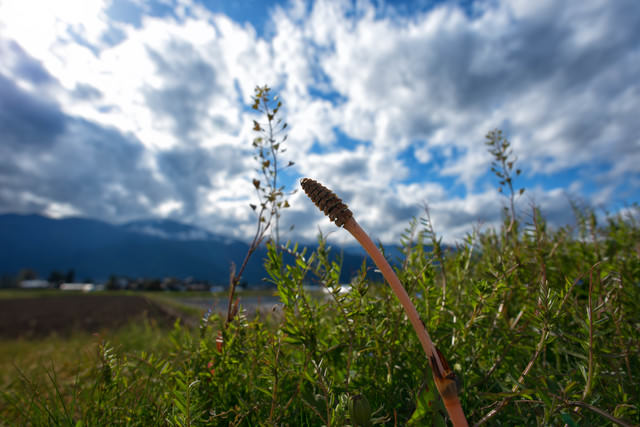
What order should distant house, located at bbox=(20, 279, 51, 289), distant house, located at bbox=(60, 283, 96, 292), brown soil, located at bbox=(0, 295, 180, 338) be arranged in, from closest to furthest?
brown soil, located at bbox=(0, 295, 180, 338)
distant house, located at bbox=(60, 283, 96, 292)
distant house, located at bbox=(20, 279, 51, 289)

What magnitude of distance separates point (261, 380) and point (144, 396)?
0.51 metres

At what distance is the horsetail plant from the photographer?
66cm

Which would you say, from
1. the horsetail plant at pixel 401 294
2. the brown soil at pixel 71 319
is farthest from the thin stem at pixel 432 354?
the brown soil at pixel 71 319

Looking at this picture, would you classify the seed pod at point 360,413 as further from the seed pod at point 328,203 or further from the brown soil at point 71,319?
the brown soil at point 71,319

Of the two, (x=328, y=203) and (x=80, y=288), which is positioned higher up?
(x=328, y=203)

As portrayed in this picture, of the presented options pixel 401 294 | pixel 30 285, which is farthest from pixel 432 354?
pixel 30 285

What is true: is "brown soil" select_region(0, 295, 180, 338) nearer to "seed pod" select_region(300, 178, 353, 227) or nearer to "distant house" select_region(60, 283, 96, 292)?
"seed pod" select_region(300, 178, 353, 227)

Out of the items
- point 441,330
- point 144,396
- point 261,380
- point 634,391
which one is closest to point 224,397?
point 261,380

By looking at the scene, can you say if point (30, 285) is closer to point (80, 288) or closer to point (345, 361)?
point (80, 288)

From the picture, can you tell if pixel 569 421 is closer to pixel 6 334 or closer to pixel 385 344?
pixel 385 344

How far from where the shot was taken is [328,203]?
2.39 ft

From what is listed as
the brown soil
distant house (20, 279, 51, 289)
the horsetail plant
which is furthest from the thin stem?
distant house (20, 279, 51, 289)

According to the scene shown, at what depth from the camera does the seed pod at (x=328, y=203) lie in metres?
0.72

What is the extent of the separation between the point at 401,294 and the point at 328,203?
0.84 ft
